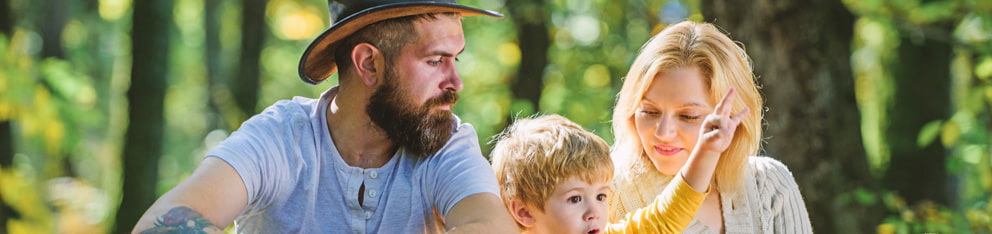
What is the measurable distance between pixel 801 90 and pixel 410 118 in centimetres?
327

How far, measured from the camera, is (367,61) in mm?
3107

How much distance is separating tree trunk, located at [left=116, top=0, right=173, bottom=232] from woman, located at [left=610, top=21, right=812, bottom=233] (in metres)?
6.30

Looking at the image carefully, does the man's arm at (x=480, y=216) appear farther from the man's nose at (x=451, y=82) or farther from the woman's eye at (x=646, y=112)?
the woman's eye at (x=646, y=112)

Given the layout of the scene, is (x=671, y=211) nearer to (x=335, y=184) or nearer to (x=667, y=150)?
(x=667, y=150)

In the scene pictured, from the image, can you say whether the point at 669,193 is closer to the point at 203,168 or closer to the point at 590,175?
the point at 590,175

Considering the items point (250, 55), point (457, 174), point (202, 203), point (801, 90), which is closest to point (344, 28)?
point (457, 174)

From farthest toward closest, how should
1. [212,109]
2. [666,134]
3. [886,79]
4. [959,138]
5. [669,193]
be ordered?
[212,109] < [886,79] < [959,138] < [666,134] < [669,193]

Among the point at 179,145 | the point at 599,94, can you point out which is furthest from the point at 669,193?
the point at 179,145

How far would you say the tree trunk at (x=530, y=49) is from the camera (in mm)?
9273

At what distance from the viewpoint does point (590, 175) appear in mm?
2982

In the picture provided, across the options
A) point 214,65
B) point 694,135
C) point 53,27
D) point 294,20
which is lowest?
point 694,135

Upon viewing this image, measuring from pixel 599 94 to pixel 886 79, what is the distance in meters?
3.13

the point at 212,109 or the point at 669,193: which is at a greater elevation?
the point at 212,109

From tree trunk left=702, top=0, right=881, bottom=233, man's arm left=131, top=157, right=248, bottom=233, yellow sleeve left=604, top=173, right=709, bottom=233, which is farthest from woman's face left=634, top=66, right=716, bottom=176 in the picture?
tree trunk left=702, top=0, right=881, bottom=233
